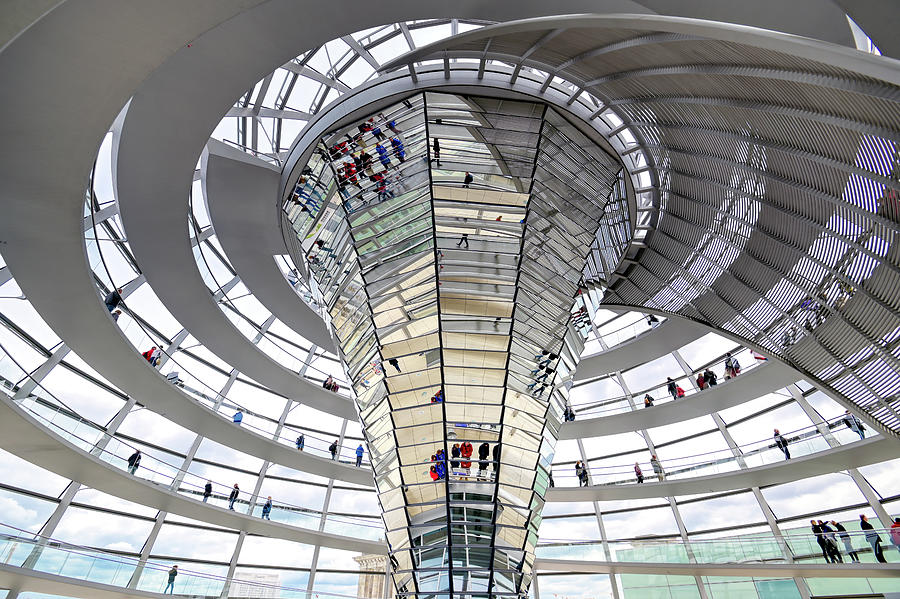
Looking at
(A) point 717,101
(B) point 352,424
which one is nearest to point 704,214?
(A) point 717,101

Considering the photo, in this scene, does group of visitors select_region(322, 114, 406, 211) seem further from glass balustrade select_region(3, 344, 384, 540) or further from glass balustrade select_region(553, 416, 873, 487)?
glass balustrade select_region(553, 416, 873, 487)

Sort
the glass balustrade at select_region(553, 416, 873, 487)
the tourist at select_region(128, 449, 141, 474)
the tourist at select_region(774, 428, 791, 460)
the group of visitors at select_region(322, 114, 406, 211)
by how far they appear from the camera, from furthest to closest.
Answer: the tourist at select_region(774, 428, 791, 460) < the glass balustrade at select_region(553, 416, 873, 487) < the tourist at select_region(128, 449, 141, 474) < the group of visitors at select_region(322, 114, 406, 211)

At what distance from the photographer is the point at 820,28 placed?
32.2 ft

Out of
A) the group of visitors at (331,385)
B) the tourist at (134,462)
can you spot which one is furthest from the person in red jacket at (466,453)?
the group of visitors at (331,385)

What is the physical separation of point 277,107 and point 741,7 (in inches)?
493

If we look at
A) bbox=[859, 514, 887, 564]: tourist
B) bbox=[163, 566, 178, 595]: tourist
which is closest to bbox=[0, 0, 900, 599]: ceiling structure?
bbox=[859, 514, 887, 564]: tourist

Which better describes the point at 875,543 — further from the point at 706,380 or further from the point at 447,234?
the point at 447,234

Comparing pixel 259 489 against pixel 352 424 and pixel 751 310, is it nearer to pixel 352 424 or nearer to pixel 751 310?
pixel 352 424

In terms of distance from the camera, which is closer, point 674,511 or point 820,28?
point 820,28

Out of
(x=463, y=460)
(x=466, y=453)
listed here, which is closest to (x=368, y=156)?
(x=466, y=453)

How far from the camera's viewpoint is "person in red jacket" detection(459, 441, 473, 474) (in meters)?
12.4

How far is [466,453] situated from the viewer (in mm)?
12484

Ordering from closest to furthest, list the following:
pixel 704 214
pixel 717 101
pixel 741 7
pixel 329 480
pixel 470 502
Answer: pixel 741 7, pixel 717 101, pixel 470 502, pixel 704 214, pixel 329 480

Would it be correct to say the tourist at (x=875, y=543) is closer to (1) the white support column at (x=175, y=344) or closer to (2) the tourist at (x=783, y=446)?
(2) the tourist at (x=783, y=446)
